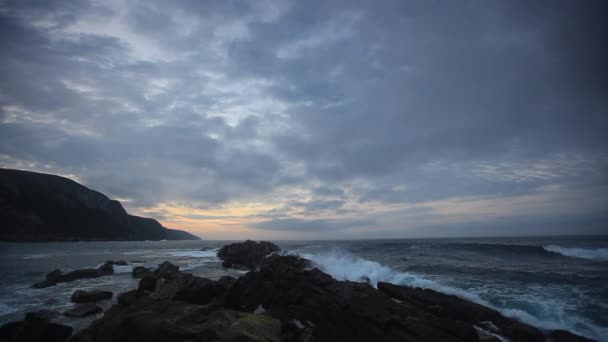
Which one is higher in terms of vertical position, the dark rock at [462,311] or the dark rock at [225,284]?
the dark rock at [225,284]

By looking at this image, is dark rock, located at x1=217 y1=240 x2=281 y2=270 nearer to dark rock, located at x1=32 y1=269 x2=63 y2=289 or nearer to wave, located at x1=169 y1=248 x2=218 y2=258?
wave, located at x1=169 y1=248 x2=218 y2=258

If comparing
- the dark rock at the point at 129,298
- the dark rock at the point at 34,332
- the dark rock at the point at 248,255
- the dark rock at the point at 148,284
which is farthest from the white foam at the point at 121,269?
the dark rock at the point at 34,332

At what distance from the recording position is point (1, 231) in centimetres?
9050

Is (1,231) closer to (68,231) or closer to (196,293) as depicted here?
(68,231)

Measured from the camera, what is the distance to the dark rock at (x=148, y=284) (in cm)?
1797

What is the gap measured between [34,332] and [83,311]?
164 inches

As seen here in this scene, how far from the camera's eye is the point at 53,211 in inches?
4373

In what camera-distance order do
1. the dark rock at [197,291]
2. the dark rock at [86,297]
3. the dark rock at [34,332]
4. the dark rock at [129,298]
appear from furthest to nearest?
the dark rock at [86,297]
the dark rock at [197,291]
the dark rock at [129,298]
the dark rock at [34,332]

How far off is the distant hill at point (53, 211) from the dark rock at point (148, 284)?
392ft

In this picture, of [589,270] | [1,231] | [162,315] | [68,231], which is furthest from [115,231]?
[589,270]

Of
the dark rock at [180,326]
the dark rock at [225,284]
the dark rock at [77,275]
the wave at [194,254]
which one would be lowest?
the wave at [194,254]

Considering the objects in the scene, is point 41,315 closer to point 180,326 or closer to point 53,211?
point 180,326

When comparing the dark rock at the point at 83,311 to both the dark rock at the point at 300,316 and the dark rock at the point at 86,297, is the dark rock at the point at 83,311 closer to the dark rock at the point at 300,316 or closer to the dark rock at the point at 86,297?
the dark rock at the point at 300,316

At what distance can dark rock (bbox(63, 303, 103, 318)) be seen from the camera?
1420 cm
